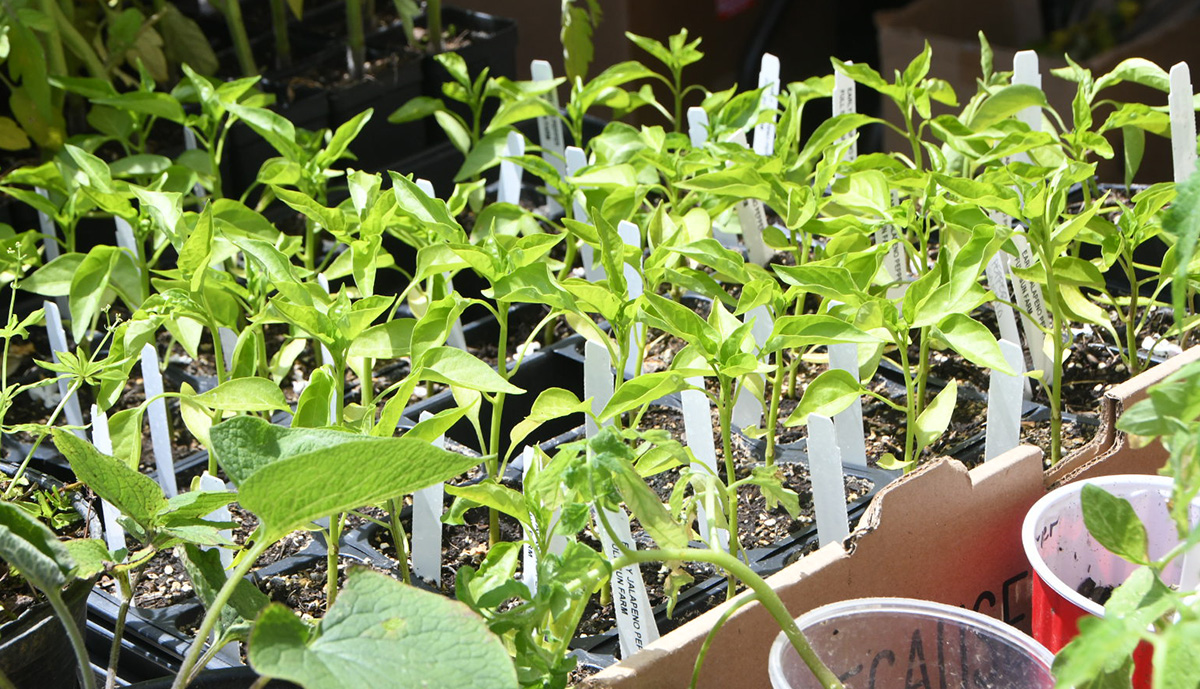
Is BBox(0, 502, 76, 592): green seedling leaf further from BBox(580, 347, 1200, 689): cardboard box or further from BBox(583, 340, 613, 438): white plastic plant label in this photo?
BBox(583, 340, 613, 438): white plastic plant label

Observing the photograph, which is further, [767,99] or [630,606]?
[767,99]

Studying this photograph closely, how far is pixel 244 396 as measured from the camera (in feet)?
2.68

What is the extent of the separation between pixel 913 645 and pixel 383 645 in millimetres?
326

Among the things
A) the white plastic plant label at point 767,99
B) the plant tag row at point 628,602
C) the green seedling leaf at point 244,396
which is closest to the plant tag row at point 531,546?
the plant tag row at point 628,602

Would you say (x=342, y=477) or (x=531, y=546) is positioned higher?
(x=342, y=477)

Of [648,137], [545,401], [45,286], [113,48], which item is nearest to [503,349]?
[545,401]

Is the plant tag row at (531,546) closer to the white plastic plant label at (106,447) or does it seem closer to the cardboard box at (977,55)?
the white plastic plant label at (106,447)

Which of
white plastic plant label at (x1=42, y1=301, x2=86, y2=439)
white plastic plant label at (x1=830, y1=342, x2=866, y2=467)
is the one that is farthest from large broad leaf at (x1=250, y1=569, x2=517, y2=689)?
white plastic plant label at (x1=42, y1=301, x2=86, y2=439)

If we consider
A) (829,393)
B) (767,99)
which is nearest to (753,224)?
(767,99)

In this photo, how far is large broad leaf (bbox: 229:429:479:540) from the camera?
1.74ft

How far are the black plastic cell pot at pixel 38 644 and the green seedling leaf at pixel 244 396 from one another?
0.43 feet

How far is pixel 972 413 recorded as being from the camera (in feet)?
3.77

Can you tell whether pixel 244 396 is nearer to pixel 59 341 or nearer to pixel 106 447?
pixel 106 447

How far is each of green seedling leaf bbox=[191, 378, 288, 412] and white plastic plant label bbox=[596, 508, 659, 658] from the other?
0.22 meters
